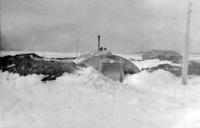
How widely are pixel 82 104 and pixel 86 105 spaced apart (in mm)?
227

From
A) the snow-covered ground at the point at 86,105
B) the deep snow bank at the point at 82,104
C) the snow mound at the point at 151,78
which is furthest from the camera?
the snow mound at the point at 151,78

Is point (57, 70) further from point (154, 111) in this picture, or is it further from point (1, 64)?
point (154, 111)

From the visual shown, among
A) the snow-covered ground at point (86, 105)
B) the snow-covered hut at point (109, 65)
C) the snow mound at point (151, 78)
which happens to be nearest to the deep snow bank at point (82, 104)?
the snow-covered ground at point (86, 105)

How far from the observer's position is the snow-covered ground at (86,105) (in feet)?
45.5

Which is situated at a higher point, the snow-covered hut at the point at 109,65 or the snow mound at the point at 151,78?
the snow-covered hut at the point at 109,65

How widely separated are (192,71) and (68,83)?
24.4m

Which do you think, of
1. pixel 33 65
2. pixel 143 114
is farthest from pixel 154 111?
pixel 33 65

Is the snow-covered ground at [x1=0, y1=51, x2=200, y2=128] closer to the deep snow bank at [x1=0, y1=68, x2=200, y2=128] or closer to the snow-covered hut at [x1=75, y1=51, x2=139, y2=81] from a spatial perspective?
the deep snow bank at [x1=0, y1=68, x2=200, y2=128]

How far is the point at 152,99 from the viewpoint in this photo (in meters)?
18.8

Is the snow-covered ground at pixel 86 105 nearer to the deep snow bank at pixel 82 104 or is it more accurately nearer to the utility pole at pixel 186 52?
the deep snow bank at pixel 82 104

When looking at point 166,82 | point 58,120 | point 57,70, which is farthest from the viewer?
point 166,82

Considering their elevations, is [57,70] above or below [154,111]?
above

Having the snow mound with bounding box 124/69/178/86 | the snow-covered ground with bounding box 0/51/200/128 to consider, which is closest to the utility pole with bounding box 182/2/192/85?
the snow mound with bounding box 124/69/178/86

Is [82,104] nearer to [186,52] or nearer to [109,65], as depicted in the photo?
[109,65]
